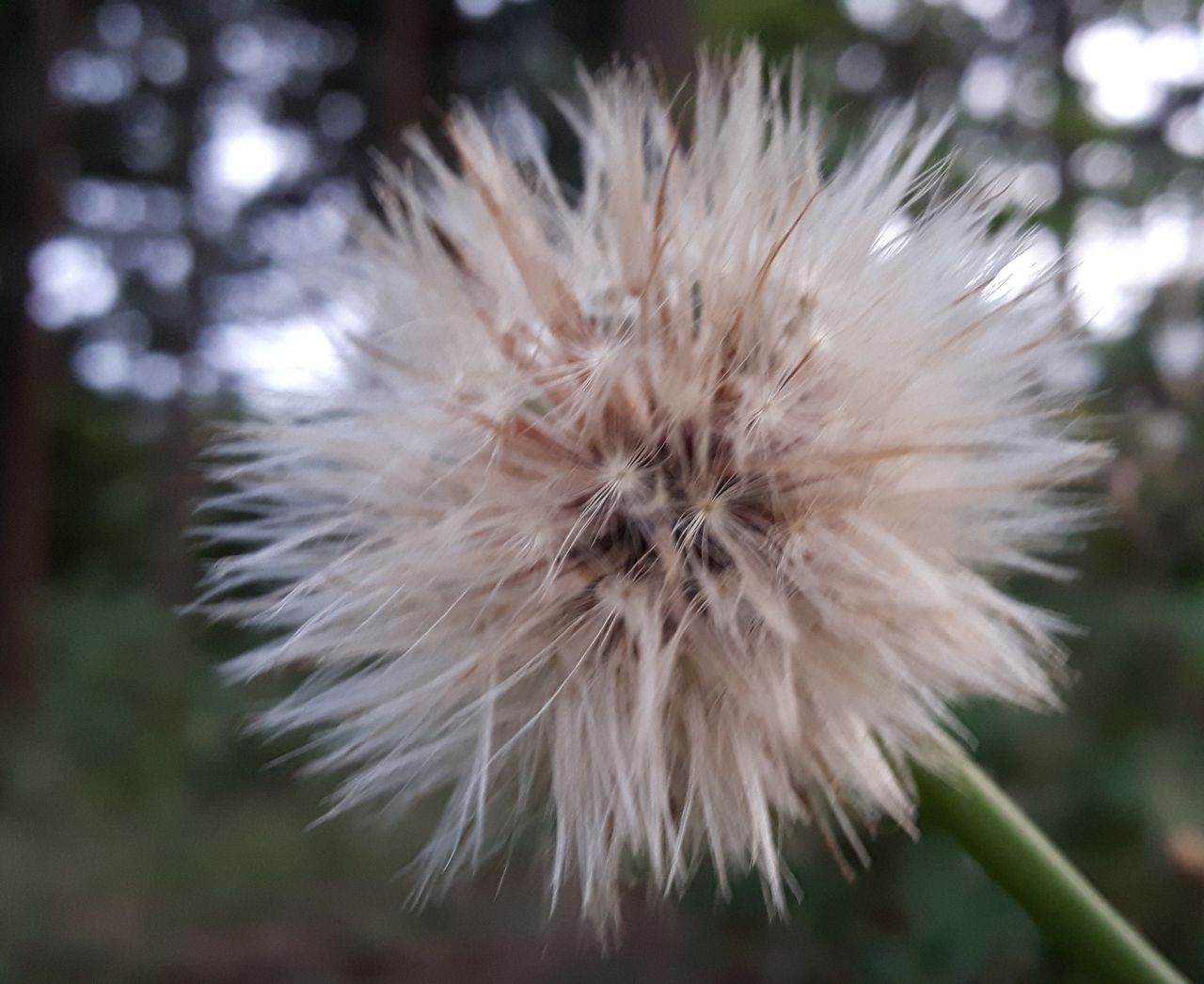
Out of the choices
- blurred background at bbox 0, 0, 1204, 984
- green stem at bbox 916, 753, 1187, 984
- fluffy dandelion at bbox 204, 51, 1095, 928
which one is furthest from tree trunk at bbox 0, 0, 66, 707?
green stem at bbox 916, 753, 1187, 984

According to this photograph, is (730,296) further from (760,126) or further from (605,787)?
(605,787)

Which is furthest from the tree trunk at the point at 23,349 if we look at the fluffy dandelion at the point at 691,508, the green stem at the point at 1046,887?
the green stem at the point at 1046,887

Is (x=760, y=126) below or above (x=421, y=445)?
above

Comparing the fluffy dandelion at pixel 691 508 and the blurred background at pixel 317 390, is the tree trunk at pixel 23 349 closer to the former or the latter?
the blurred background at pixel 317 390

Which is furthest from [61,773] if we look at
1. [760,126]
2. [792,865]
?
[760,126]

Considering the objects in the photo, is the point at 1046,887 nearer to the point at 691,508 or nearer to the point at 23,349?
the point at 691,508
